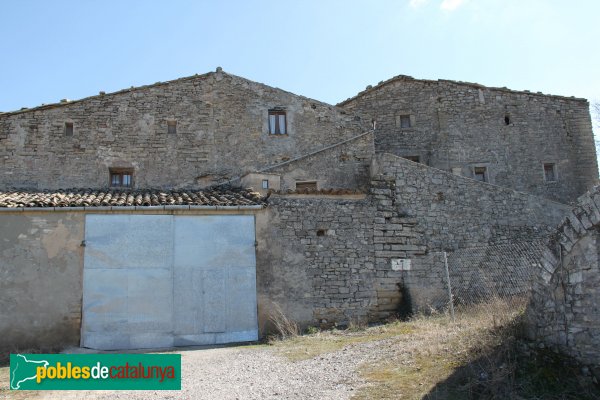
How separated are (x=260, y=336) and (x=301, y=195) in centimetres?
346

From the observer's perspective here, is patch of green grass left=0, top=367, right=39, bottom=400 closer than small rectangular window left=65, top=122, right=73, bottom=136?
Yes

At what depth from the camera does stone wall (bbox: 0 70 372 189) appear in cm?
1611

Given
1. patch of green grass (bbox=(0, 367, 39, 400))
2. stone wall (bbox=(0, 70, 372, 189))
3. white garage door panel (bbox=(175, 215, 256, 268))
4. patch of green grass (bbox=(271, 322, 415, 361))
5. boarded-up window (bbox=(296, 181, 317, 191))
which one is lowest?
patch of green grass (bbox=(0, 367, 39, 400))

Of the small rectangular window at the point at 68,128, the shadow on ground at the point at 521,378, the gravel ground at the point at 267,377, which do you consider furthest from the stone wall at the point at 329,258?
the small rectangular window at the point at 68,128

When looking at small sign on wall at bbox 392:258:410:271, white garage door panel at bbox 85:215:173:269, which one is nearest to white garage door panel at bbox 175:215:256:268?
white garage door panel at bbox 85:215:173:269

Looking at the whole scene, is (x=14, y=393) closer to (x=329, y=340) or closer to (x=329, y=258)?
(x=329, y=340)

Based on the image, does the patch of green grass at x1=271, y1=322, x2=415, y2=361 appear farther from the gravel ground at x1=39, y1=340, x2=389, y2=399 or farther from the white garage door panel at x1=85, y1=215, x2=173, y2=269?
the white garage door panel at x1=85, y1=215, x2=173, y2=269

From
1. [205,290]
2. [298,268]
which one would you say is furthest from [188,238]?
[298,268]

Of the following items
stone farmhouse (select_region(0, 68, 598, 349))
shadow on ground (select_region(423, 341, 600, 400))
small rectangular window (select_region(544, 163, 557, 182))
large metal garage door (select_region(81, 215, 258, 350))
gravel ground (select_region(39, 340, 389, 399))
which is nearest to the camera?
shadow on ground (select_region(423, 341, 600, 400))

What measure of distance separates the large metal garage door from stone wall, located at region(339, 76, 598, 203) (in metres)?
9.13

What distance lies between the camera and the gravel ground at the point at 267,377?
6867 millimetres

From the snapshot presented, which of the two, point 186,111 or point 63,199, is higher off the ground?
point 186,111

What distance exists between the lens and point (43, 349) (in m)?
11.0

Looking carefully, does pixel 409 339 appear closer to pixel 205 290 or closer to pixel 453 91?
pixel 205 290
